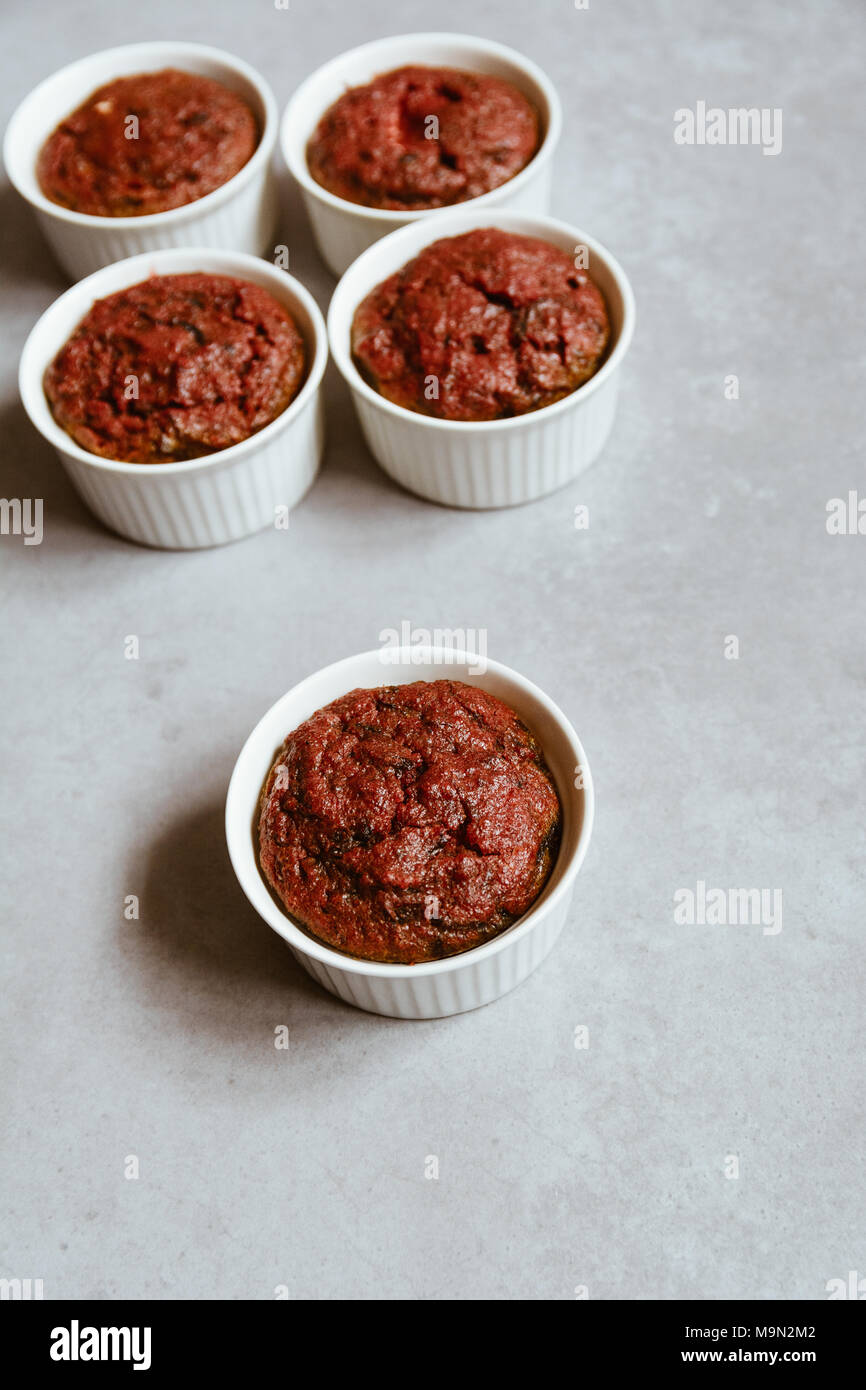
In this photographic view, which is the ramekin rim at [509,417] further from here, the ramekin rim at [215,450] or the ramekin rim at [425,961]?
the ramekin rim at [425,961]

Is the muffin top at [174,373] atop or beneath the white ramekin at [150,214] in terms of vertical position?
beneath

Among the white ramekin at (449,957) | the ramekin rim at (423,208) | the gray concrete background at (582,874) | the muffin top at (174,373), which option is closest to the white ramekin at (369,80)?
the ramekin rim at (423,208)

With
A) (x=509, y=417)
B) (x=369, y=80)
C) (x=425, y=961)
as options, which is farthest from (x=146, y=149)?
(x=425, y=961)

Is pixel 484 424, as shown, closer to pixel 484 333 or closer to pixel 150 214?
pixel 484 333

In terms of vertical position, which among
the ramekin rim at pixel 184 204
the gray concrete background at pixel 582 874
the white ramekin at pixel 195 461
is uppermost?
the ramekin rim at pixel 184 204

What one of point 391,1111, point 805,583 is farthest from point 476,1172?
point 805,583
